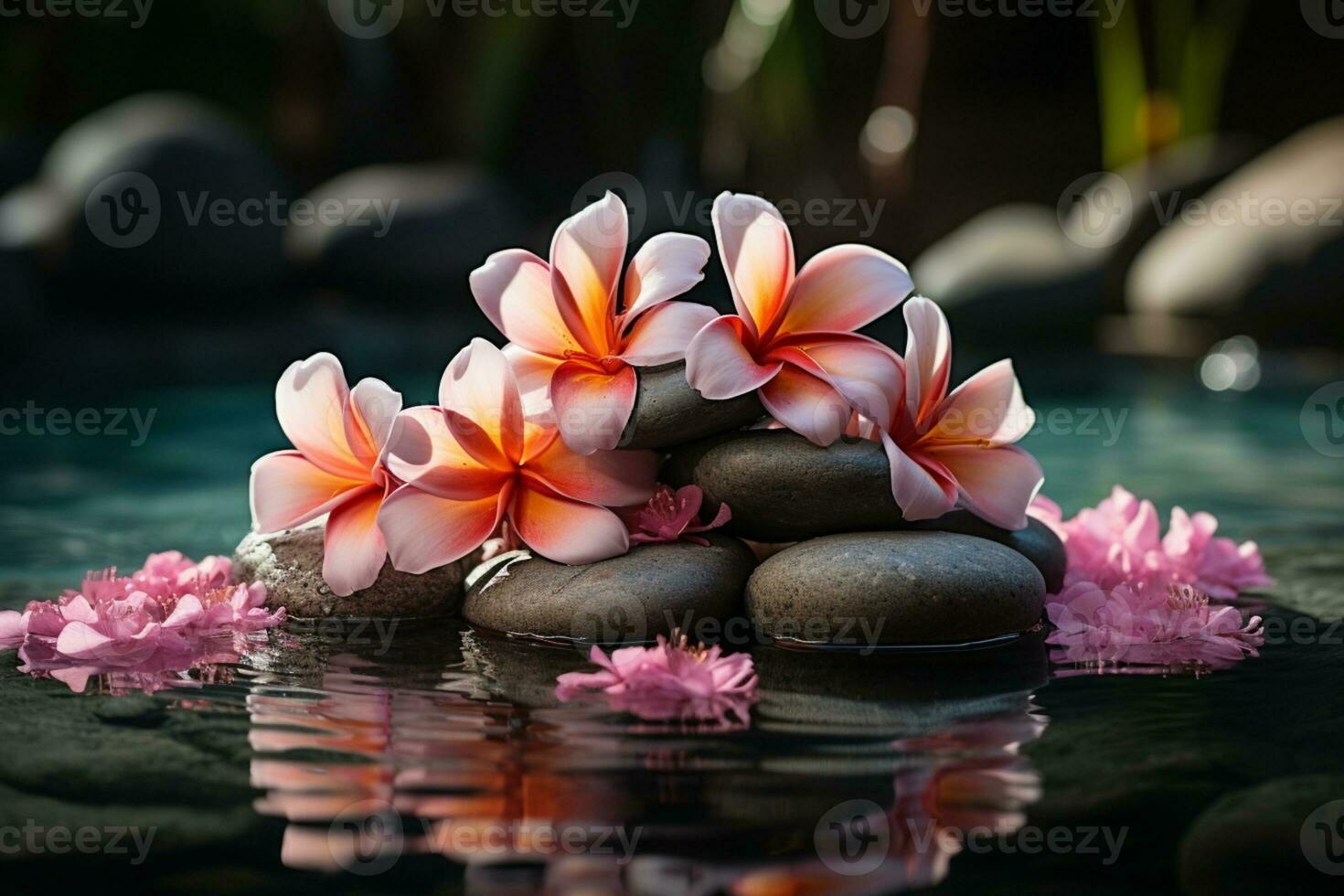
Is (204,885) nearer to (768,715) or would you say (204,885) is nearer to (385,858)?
(385,858)

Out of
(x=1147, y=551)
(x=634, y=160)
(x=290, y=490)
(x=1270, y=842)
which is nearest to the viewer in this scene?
(x=1270, y=842)

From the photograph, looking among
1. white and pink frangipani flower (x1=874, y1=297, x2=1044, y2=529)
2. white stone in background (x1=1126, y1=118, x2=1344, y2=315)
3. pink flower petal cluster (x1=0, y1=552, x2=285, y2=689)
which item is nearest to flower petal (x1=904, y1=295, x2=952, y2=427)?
white and pink frangipani flower (x1=874, y1=297, x2=1044, y2=529)

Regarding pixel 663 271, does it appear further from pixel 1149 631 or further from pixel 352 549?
pixel 1149 631

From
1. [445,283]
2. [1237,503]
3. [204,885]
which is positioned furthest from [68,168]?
[204,885]

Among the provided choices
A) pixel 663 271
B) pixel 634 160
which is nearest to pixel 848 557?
pixel 663 271

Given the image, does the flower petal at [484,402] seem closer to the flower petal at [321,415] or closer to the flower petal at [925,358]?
the flower petal at [321,415]

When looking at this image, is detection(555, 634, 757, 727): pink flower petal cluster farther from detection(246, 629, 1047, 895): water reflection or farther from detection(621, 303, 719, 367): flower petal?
detection(621, 303, 719, 367): flower petal

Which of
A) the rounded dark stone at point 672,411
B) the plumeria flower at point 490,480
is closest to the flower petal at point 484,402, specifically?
the plumeria flower at point 490,480
